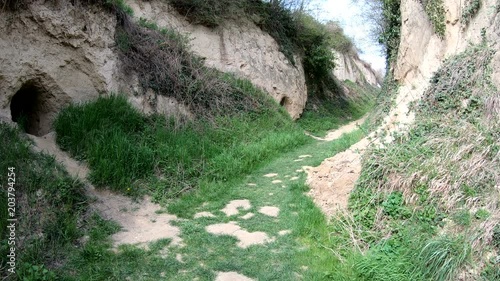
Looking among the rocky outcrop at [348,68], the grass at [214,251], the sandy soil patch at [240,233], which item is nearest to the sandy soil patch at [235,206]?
the grass at [214,251]

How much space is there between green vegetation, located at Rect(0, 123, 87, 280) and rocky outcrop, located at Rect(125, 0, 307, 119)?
649 cm

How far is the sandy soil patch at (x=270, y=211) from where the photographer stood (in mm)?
5705

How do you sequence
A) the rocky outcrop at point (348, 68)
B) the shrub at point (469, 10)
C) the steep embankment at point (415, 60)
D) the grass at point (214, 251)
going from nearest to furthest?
the grass at point (214, 251) < the steep embankment at point (415, 60) < the shrub at point (469, 10) < the rocky outcrop at point (348, 68)

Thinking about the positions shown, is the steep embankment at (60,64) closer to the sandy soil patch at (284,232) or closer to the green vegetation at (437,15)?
the sandy soil patch at (284,232)

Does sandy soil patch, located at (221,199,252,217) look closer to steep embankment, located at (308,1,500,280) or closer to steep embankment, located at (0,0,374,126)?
steep embankment, located at (308,1,500,280)

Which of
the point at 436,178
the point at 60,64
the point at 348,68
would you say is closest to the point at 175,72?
the point at 60,64

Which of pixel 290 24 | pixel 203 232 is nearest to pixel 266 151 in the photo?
pixel 203 232

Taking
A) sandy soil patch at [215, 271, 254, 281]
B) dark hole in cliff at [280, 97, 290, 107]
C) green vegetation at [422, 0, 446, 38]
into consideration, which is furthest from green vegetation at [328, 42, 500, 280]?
dark hole in cliff at [280, 97, 290, 107]

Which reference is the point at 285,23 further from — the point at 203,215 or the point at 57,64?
the point at 203,215

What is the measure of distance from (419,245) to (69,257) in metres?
3.81

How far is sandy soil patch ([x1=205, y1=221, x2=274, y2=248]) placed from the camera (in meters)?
4.88

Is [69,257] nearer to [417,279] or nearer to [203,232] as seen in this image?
[203,232]
